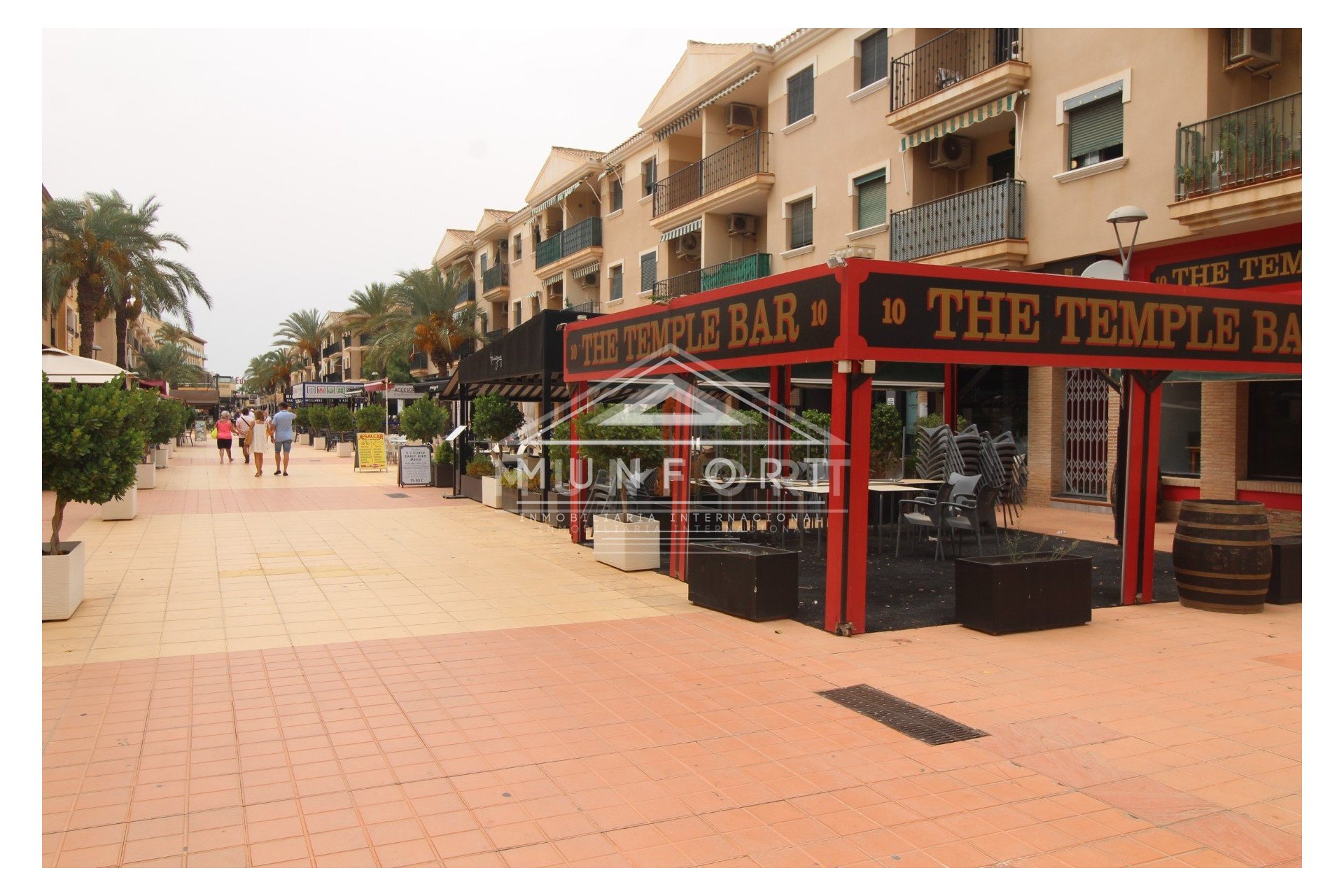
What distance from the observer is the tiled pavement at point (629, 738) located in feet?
12.2

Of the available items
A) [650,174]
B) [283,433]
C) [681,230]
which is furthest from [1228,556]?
[650,174]

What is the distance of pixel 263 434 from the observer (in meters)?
24.5

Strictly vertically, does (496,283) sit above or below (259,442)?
above

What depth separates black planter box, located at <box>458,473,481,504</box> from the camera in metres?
17.4

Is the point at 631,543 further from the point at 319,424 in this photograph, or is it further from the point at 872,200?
the point at 319,424

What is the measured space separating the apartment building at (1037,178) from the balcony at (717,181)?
0.25ft

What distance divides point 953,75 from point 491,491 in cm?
1141

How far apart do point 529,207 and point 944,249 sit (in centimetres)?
2415

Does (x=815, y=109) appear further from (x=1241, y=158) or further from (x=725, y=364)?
(x=725, y=364)

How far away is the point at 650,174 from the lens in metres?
29.9

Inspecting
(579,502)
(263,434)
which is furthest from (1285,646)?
(263,434)

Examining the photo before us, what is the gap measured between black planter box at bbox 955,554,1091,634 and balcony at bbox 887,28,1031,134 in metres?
11.2

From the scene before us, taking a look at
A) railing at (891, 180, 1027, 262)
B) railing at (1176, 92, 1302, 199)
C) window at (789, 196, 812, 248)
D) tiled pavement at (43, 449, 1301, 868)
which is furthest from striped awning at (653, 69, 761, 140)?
tiled pavement at (43, 449, 1301, 868)

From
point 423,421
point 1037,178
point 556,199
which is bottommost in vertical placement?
point 423,421
